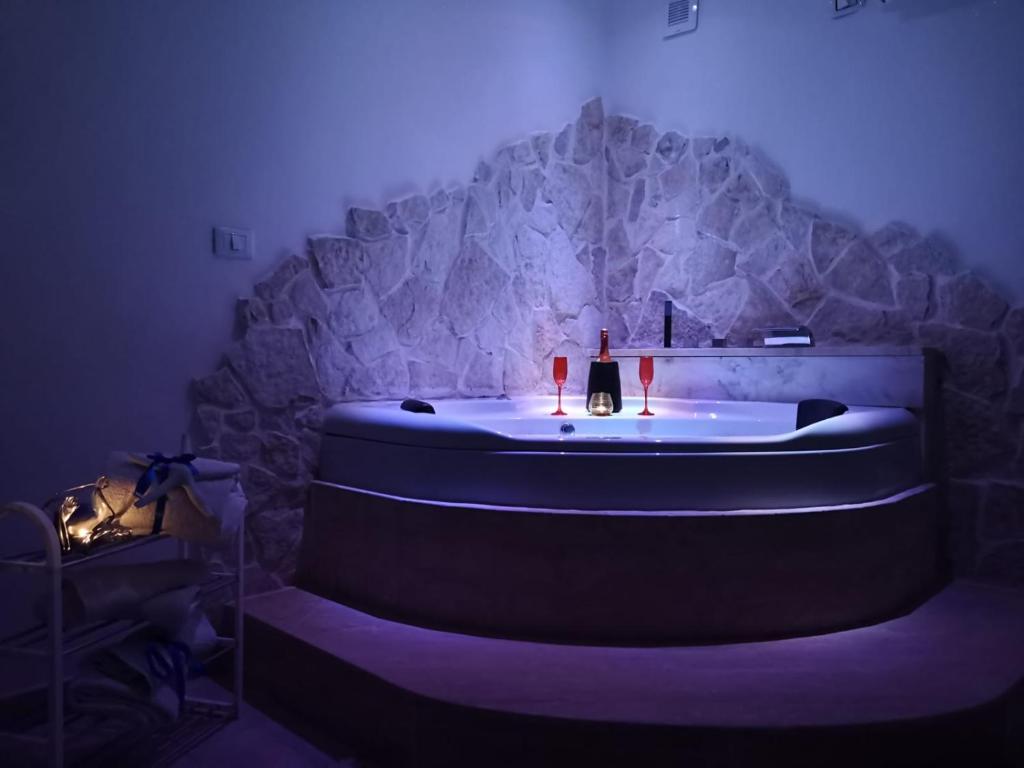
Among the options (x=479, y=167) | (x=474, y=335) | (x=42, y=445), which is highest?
(x=479, y=167)

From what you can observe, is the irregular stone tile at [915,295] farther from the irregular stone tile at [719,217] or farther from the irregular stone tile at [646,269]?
the irregular stone tile at [646,269]

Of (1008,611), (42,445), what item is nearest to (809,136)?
(1008,611)

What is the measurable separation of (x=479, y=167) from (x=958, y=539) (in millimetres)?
2166

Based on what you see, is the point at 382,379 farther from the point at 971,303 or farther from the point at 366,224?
the point at 971,303

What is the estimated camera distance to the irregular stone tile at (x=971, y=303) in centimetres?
238

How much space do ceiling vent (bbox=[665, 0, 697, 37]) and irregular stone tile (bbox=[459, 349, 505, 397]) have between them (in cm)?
165

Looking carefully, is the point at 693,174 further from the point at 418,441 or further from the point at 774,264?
the point at 418,441

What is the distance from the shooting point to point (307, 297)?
7.66 feet

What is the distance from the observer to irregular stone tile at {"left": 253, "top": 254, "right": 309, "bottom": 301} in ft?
7.28

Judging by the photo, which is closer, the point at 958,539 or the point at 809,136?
the point at 958,539

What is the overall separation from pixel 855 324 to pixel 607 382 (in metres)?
0.93

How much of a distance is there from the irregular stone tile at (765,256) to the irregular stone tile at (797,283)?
0.06 feet

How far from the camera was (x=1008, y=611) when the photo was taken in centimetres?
196

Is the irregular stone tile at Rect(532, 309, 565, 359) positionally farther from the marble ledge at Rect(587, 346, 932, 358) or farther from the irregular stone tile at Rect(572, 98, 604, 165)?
the irregular stone tile at Rect(572, 98, 604, 165)
